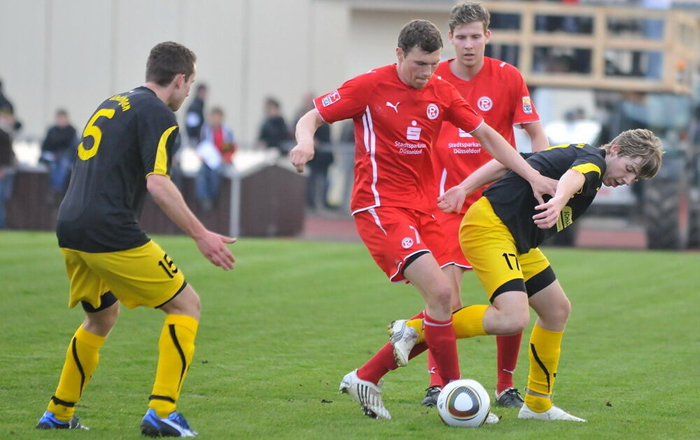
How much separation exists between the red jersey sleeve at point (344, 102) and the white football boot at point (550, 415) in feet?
6.51

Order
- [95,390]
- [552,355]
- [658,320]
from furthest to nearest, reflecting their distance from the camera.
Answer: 1. [658,320]
2. [95,390]
3. [552,355]

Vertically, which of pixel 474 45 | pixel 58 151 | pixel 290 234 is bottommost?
pixel 290 234

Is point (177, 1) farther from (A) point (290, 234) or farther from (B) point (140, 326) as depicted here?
(B) point (140, 326)

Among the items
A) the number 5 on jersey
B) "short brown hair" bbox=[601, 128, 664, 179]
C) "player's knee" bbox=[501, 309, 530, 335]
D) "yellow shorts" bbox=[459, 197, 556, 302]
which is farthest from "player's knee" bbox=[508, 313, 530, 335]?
the number 5 on jersey

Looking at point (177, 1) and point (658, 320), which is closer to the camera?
point (658, 320)

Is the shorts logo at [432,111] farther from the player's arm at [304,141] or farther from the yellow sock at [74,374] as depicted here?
the yellow sock at [74,374]

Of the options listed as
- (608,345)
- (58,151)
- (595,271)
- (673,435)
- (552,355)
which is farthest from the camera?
(58,151)

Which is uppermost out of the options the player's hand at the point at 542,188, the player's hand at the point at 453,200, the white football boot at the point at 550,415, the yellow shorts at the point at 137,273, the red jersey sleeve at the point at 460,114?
the red jersey sleeve at the point at 460,114

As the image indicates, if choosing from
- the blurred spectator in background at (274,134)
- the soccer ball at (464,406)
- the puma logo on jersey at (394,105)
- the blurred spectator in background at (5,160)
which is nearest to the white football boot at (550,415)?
the soccer ball at (464,406)

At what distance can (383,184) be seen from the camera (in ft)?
21.7

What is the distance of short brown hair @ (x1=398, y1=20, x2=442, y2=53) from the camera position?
6.39 m

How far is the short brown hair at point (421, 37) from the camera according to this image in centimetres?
639

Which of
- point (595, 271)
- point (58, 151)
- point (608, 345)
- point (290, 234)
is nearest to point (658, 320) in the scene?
point (608, 345)

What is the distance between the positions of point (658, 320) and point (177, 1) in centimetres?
2118
